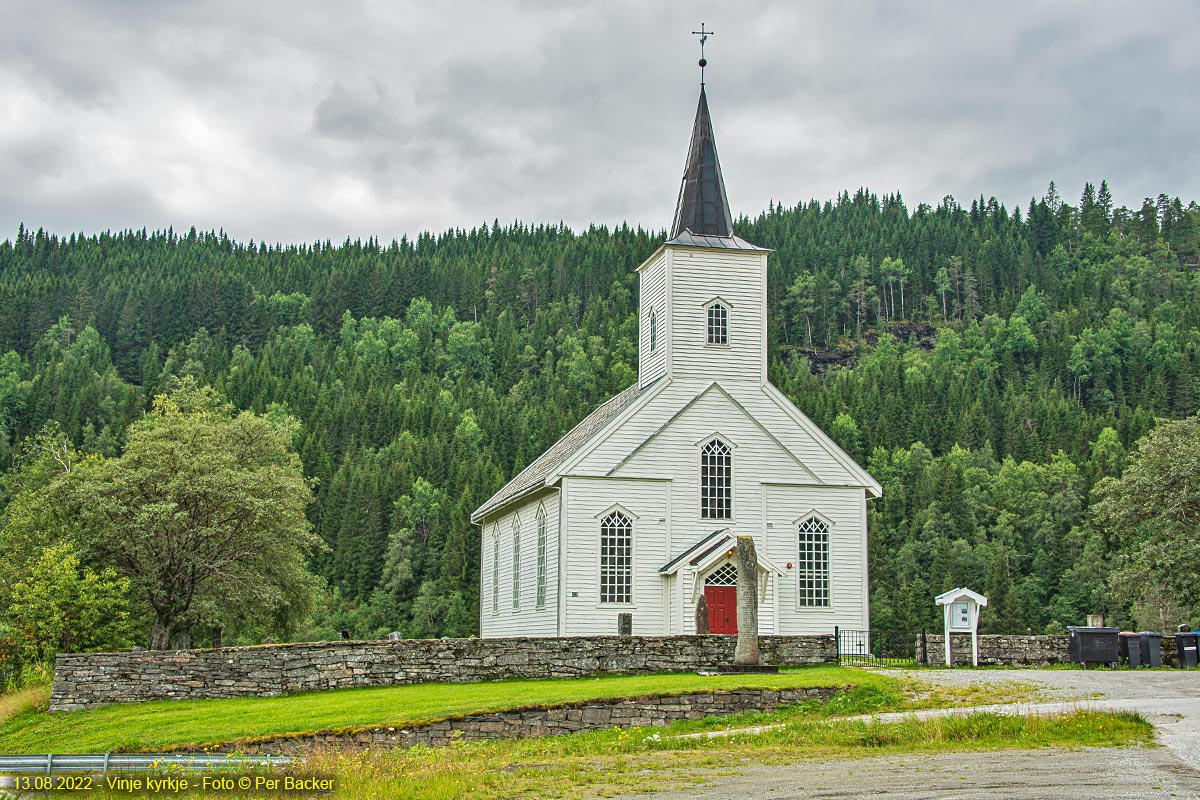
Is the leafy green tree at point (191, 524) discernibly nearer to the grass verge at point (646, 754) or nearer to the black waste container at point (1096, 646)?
the grass verge at point (646, 754)

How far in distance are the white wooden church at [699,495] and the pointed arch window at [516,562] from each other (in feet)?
4.43

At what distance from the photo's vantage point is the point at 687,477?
134 feet

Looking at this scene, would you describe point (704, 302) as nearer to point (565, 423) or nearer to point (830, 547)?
point (830, 547)

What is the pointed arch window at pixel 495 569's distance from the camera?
164ft

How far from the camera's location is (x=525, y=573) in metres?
45.2

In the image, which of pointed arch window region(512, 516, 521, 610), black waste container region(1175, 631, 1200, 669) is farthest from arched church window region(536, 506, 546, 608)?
black waste container region(1175, 631, 1200, 669)

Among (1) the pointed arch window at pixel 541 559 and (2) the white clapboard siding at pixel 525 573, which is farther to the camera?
(1) the pointed arch window at pixel 541 559

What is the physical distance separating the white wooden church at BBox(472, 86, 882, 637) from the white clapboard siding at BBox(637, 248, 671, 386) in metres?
0.12

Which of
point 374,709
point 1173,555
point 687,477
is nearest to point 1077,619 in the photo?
point 1173,555

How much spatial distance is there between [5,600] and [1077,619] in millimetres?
83728

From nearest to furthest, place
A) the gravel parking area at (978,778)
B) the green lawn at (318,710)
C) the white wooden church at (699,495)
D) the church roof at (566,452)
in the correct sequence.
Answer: the gravel parking area at (978,778) → the green lawn at (318,710) → the white wooden church at (699,495) → the church roof at (566,452)

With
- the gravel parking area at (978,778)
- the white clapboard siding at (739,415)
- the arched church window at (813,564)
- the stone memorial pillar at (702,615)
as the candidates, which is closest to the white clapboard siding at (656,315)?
the white clapboard siding at (739,415)

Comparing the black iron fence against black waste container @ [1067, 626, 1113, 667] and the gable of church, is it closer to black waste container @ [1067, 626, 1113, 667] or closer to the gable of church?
the gable of church

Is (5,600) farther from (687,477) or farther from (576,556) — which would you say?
(687,477)
